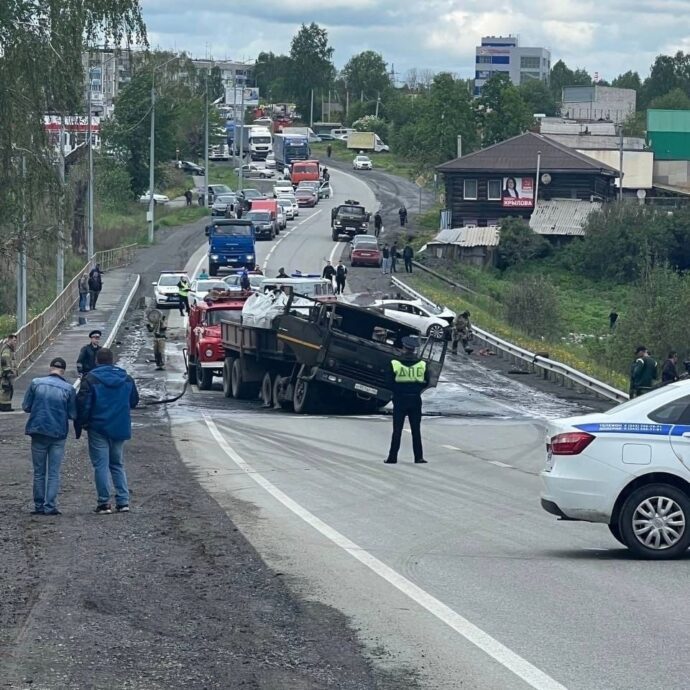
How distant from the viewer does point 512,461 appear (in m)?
21.1

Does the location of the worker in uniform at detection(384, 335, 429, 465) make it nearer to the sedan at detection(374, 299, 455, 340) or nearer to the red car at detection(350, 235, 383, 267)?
the sedan at detection(374, 299, 455, 340)

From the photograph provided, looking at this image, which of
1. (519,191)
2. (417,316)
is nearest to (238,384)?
(417,316)

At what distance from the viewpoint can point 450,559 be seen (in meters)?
11.9

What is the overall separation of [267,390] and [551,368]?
9.51 m

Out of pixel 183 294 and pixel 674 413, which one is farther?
pixel 183 294

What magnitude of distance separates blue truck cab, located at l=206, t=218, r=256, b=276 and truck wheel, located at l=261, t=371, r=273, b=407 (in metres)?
34.9

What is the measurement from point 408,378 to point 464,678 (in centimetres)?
1187

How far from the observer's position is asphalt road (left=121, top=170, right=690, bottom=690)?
827cm

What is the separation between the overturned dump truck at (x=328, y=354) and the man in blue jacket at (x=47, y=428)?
1290 centimetres

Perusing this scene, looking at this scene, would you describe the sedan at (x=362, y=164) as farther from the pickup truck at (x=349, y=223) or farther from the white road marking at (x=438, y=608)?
the white road marking at (x=438, y=608)

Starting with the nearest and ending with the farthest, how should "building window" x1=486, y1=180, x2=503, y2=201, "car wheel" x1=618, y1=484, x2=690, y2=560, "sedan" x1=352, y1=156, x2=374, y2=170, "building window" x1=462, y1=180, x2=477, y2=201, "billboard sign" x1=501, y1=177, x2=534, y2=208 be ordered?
"car wheel" x1=618, y1=484, x2=690, y2=560 < "billboard sign" x1=501, y1=177, x2=534, y2=208 < "building window" x1=486, y1=180, x2=503, y2=201 < "building window" x1=462, y1=180, x2=477, y2=201 < "sedan" x1=352, y1=156, x2=374, y2=170

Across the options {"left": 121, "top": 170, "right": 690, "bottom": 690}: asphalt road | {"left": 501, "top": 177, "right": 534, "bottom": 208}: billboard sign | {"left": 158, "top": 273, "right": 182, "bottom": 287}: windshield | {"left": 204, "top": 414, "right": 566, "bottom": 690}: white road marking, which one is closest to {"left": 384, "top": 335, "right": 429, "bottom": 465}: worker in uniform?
{"left": 121, "top": 170, "right": 690, "bottom": 690}: asphalt road

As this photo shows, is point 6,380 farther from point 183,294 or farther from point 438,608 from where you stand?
point 438,608

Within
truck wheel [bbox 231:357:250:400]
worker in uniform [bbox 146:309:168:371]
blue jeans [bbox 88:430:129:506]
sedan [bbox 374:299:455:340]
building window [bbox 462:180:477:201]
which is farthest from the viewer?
building window [bbox 462:180:477:201]
